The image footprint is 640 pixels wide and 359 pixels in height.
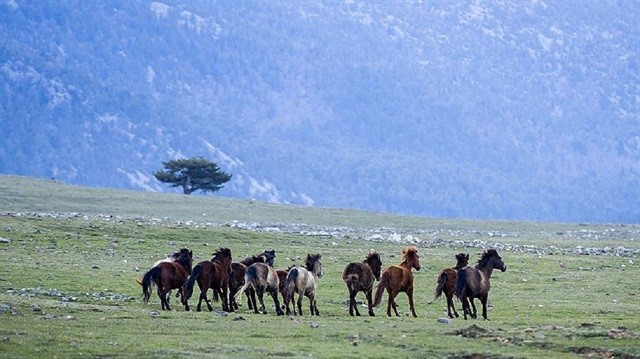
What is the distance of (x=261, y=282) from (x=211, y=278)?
1.24m

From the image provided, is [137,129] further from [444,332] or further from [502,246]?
[444,332]

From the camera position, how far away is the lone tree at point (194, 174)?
9156 centimetres

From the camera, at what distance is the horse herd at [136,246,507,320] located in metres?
28.0

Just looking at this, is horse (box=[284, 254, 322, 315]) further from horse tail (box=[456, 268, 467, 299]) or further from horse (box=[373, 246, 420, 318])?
horse tail (box=[456, 268, 467, 299])

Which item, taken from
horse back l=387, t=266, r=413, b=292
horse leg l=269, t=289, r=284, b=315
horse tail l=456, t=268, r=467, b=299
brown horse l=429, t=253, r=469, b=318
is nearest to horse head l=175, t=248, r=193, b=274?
horse leg l=269, t=289, r=284, b=315

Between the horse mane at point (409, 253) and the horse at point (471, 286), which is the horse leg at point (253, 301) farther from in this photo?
the horse at point (471, 286)


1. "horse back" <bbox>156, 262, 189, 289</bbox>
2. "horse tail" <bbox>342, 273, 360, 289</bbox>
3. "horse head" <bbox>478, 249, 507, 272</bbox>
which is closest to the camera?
"horse back" <bbox>156, 262, 189, 289</bbox>

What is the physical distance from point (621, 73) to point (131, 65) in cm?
A: 7773

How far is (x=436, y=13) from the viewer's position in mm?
196000

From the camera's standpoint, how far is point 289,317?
89.3 ft

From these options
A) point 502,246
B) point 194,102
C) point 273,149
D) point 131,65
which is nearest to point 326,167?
point 273,149

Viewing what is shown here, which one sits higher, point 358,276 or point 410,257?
point 410,257

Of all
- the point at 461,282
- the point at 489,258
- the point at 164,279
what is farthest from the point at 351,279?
the point at 164,279

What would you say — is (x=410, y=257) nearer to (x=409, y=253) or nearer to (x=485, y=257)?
(x=409, y=253)
